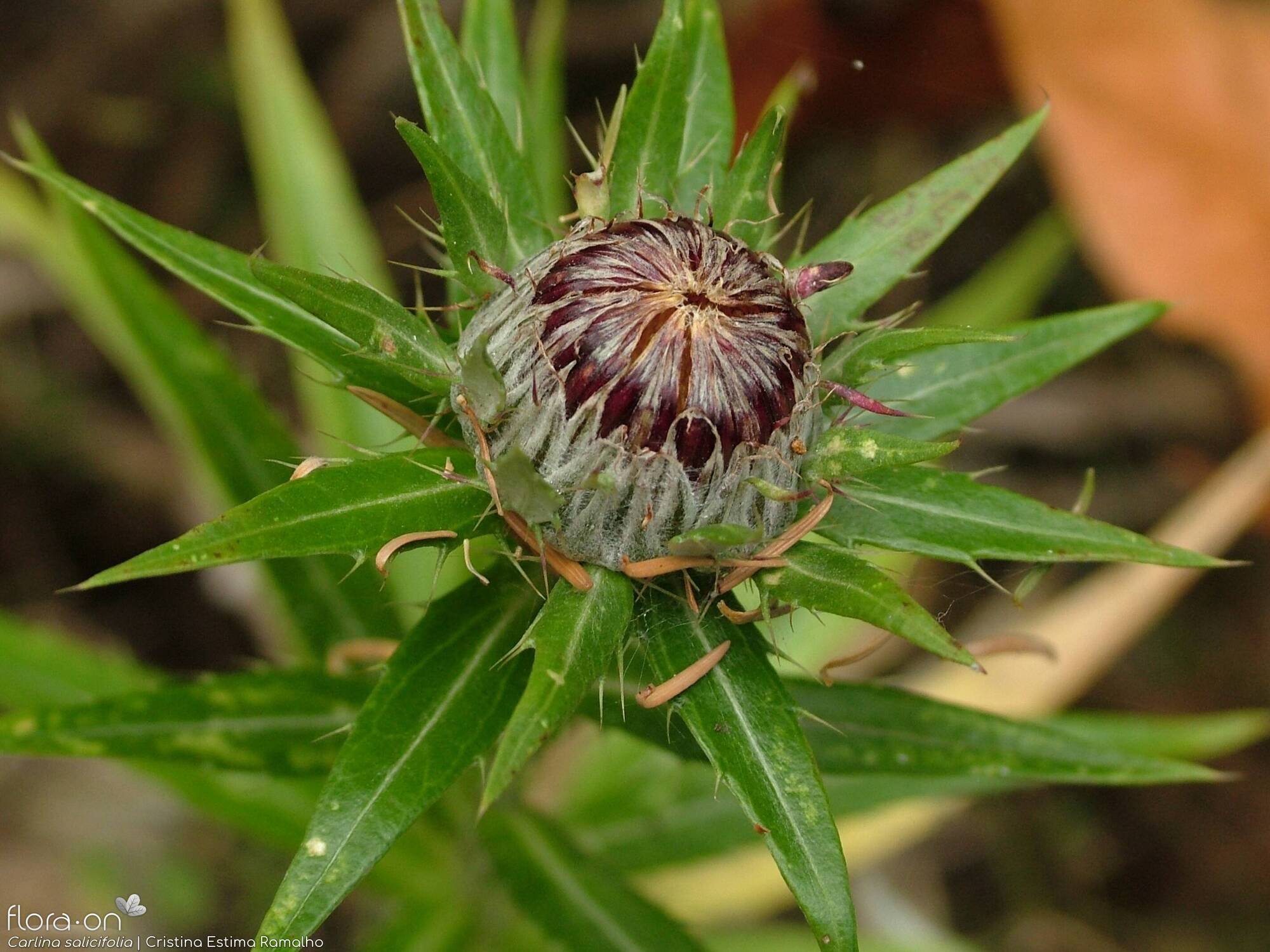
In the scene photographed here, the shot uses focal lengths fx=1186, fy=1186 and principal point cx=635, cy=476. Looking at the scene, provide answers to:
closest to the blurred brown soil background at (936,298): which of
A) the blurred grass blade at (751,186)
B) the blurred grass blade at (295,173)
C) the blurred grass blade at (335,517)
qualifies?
the blurred grass blade at (295,173)

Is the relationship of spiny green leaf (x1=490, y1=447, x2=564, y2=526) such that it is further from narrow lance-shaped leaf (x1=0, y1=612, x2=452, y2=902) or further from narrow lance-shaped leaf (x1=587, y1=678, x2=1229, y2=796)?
narrow lance-shaped leaf (x1=0, y1=612, x2=452, y2=902)

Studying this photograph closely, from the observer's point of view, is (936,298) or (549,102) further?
(936,298)

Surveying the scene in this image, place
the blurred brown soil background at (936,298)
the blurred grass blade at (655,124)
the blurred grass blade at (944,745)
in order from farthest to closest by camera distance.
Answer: the blurred brown soil background at (936,298) → the blurred grass blade at (944,745) → the blurred grass blade at (655,124)

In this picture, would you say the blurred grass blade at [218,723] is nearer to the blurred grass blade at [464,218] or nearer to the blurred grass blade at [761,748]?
the blurred grass blade at [761,748]

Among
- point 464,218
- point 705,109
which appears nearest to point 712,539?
point 464,218

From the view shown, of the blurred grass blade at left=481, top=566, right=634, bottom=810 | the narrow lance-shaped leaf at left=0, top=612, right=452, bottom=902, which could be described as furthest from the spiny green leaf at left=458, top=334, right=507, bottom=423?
the narrow lance-shaped leaf at left=0, top=612, right=452, bottom=902

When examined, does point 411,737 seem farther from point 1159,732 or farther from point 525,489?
point 1159,732
